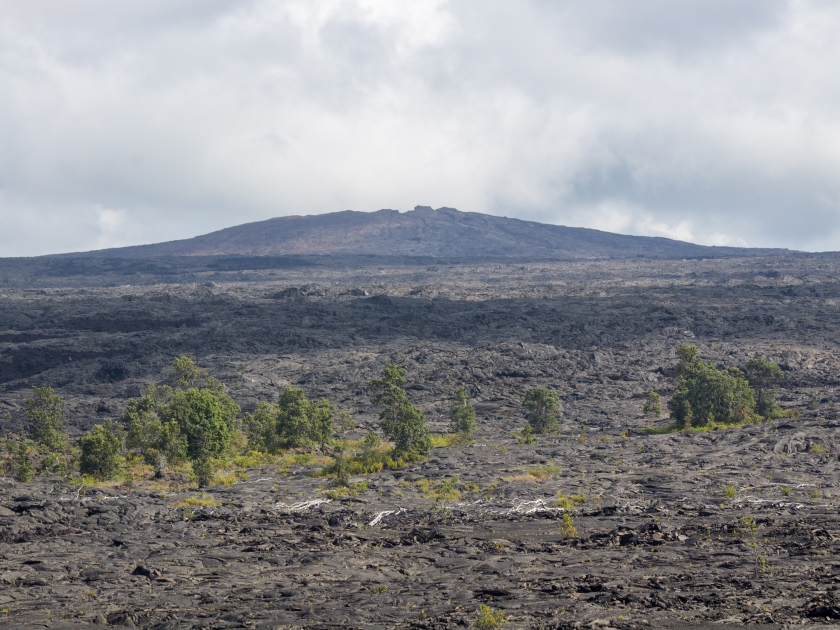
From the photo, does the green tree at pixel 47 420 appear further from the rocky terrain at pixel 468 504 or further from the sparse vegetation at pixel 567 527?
the sparse vegetation at pixel 567 527

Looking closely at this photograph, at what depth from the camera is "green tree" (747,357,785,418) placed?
59.9 meters

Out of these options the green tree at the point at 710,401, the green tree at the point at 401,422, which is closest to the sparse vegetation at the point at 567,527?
the green tree at the point at 401,422

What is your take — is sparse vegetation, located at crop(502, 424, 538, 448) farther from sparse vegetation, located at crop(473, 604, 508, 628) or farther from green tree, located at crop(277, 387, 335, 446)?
sparse vegetation, located at crop(473, 604, 508, 628)

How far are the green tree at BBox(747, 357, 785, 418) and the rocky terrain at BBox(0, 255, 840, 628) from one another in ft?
8.95

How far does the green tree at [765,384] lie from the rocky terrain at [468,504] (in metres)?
2.73

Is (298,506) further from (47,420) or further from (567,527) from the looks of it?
(47,420)

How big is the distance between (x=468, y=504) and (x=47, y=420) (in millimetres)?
28057

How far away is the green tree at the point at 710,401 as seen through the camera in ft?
183

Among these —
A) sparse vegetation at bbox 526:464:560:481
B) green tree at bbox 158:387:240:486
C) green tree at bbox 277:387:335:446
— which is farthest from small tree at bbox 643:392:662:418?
green tree at bbox 158:387:240:486

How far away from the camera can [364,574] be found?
78.4ft

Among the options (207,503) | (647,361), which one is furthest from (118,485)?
(647,361)

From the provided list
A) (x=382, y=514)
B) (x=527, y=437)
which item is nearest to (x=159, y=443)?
(x=382, y=514)

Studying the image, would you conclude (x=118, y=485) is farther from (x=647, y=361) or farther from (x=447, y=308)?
(x=447, y=308)

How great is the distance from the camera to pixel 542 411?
2327 inches
